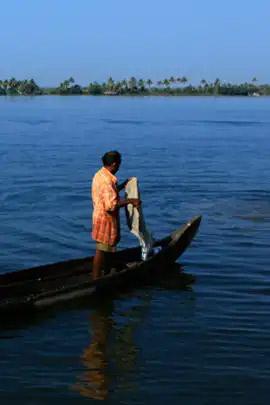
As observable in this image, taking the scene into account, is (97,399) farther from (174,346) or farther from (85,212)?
(85,212)

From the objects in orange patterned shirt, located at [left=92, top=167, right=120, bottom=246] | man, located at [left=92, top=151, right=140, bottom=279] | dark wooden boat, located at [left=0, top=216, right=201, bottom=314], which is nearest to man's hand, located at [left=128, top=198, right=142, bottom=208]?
man, located at [left=92, top=151, right=140, bottom=279]

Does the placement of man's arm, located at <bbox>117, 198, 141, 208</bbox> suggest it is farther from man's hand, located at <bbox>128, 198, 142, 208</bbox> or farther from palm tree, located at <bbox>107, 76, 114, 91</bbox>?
palm tree, located at <bbox>107, 76, 114, 91</bbox>

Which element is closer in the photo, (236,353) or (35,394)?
(35,394)

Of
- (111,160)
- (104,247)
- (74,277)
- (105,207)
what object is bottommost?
(74,277)

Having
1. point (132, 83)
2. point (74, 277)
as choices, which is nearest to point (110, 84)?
point (132, 83)

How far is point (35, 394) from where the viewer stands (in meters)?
6.94

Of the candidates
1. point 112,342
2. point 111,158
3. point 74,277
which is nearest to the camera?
point 112,342

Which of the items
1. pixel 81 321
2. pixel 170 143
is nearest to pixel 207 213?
pixel 81 321

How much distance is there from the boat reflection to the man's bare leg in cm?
39

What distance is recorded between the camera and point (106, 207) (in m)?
9.26

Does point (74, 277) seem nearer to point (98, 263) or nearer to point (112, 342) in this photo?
point (98, 263)

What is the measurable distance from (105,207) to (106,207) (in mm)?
27

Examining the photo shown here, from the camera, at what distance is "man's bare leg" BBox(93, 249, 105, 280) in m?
9.77

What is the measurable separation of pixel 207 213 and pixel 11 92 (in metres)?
188
